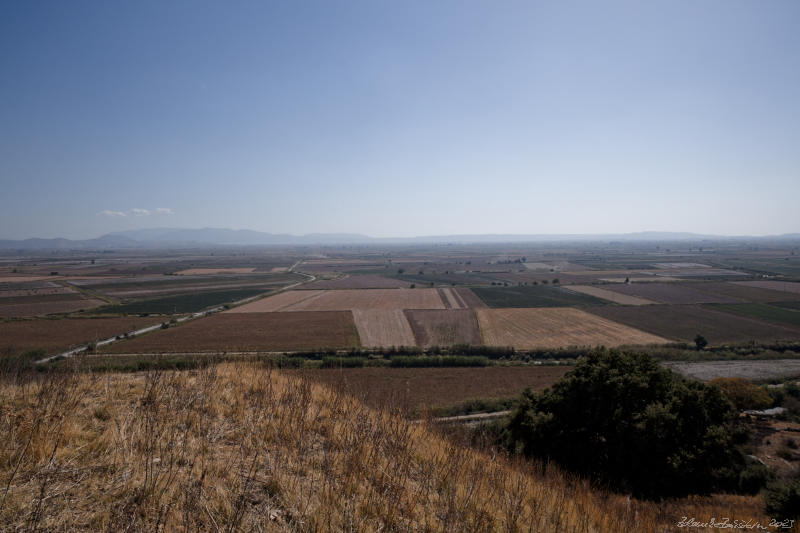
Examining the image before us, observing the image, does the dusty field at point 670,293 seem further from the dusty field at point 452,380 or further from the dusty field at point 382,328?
the dusty field at point 382,328

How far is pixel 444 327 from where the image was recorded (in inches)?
1964

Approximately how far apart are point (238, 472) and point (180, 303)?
74.7 meters

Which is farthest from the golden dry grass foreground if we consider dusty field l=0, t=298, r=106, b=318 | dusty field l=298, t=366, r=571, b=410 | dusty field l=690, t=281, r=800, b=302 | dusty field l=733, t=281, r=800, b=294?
dusty field l=733, t=281, r=800, b=294

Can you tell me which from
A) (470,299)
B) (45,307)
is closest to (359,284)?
(470,299)

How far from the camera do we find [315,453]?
5.77 meters

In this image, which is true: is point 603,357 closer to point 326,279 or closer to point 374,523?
point 374,523

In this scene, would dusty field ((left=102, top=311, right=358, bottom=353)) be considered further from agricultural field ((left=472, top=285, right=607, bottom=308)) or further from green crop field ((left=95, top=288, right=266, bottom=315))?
agricultural field ((left=472, top=285, right=607, bottom=308))

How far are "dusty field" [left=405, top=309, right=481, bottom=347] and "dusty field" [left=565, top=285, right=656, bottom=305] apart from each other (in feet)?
102

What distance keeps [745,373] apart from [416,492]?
42.2 metres

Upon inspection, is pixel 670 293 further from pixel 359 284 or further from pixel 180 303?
pixel 180 303

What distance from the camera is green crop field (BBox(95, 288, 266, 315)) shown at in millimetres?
60500

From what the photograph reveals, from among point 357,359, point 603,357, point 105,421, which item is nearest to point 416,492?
point 105,421

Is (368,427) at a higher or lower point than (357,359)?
higher

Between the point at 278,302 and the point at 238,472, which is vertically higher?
the point at 238,472
